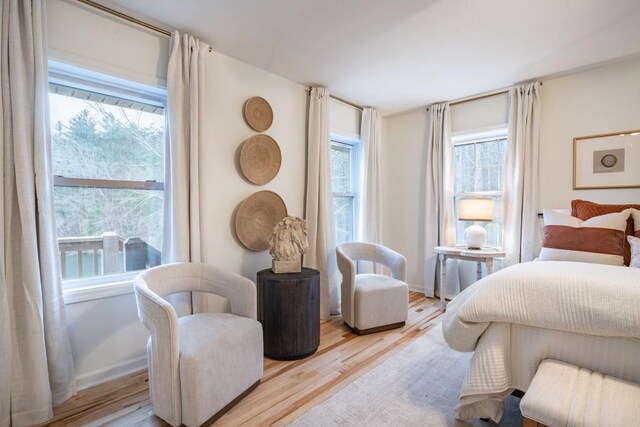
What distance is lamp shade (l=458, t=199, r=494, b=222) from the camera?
3191 millimetres

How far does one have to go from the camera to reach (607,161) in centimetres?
273

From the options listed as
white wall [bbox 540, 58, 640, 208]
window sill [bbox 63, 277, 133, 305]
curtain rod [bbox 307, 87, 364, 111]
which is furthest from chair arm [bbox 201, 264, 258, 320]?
white wall [bbox 540, 58, 640, 208]

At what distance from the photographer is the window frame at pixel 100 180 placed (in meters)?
1.91

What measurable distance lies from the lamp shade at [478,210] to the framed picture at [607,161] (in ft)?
2.52

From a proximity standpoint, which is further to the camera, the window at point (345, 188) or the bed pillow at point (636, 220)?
the window at point (345, 188)

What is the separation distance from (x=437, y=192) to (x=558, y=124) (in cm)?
136

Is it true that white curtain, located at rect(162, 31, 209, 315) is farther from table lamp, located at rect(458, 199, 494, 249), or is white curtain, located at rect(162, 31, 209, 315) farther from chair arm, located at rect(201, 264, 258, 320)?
table lamp, located at rect(458, 199, 494, 249)

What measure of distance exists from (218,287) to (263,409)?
2.70 ft

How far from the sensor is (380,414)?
5.45ft

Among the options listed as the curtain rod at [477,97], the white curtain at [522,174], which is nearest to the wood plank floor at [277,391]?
the white curtain at [522,174]

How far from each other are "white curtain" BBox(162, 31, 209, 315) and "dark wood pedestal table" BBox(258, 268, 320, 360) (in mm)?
587

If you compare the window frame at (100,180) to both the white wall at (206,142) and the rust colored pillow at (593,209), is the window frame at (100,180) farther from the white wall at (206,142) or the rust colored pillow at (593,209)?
the rust colored pillow at (593,209)

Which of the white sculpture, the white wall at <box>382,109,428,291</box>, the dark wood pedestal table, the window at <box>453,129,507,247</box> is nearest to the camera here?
the dark wood pedestal table

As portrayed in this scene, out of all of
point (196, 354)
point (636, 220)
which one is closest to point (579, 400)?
point (196, 354)
